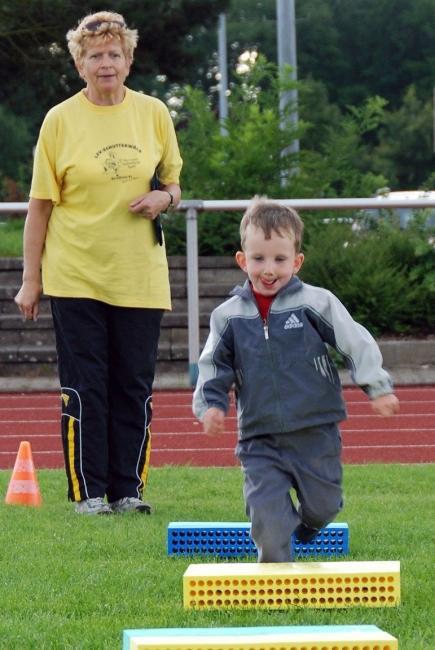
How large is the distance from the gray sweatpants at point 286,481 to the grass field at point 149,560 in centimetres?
36

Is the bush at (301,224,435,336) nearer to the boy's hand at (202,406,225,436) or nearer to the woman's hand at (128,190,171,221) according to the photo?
the woman's hand at (128,190,171,221)

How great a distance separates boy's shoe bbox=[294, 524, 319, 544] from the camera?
539 cm

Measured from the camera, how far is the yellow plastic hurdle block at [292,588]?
4.61 metres

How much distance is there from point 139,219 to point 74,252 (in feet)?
1.13

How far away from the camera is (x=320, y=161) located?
737 inches

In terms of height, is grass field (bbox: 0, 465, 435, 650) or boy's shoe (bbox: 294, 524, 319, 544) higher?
boy's shoe (bbox: 294, 524, 319, 544)

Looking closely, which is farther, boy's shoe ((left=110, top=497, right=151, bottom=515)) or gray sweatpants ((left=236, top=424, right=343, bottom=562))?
boy's shoe ((left=110, top=497, right=151, bottom=515))

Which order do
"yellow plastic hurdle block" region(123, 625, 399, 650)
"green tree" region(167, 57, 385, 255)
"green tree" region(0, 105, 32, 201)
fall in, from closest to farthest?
"yellow plastic hurdle block" region(123, 625, 399, 650) → "green tree" region(167, 57, 385, 255) → "green tree" region(0, 105, 32, 201)

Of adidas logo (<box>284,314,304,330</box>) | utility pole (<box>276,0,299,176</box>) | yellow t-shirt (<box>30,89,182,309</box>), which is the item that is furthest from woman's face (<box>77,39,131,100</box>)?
utility pole (<box>276,0,299,176</box>)

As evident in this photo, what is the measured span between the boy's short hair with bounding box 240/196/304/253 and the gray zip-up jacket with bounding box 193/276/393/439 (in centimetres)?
18

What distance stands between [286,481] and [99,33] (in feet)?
8.54

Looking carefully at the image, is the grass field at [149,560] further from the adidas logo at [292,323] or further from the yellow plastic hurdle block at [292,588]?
the adidas logo at [292,323]

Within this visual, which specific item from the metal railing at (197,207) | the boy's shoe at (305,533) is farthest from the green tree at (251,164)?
the boy's shoe at (305,533)

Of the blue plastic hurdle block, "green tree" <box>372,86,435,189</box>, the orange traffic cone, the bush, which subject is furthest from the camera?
"green tree" <box>372,86,435,189</box>
